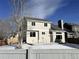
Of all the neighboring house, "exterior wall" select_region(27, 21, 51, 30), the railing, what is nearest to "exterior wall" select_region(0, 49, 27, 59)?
the railing

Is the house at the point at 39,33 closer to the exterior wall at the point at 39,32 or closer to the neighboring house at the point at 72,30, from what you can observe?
the exterior wall at the point at 39,32

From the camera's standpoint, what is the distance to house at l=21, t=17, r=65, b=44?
3059 centimetres

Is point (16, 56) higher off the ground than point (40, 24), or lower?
lower

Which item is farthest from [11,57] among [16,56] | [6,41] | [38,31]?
[38,31]

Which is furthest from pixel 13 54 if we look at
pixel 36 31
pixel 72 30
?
pixel 72 30

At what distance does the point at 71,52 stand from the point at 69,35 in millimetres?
33845

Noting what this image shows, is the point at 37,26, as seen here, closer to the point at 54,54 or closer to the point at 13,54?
the point at 13,54

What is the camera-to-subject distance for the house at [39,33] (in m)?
30.6

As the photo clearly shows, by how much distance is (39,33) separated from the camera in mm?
32156

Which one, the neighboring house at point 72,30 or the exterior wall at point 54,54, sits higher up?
the neighboring house at point 72,30

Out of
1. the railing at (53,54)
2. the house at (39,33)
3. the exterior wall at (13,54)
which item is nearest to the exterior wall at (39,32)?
the house at (39,33)

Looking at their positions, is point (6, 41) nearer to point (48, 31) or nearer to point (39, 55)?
point (48, 31)

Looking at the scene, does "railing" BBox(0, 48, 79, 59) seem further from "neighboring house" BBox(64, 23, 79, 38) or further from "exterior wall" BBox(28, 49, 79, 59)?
"neighboring house" BBox(64, 23, 79, 38)

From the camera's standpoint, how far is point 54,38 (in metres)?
35.0
